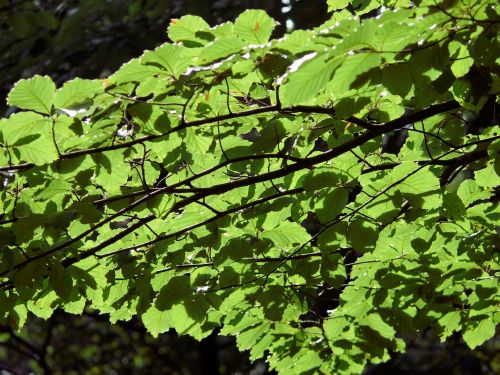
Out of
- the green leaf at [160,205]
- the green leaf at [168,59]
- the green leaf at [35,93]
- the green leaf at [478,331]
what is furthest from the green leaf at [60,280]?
the green leaf at [478,331]

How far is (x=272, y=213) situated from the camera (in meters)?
2.25

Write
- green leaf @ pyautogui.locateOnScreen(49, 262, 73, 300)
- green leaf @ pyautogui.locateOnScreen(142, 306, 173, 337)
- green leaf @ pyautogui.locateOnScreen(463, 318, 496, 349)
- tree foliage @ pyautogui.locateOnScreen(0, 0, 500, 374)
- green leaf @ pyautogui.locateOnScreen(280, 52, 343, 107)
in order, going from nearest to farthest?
green leaf @ pyautogui.locateOnScreen(280, 52, 343, 107) < tree foliage @ pyautogui.locateOnScreen(0, 0, 500, 374) < green leaf @ pyautogui.locateOnScreen(49, 262, 73, 300) < green leaf @ pyautogui.locateOnScreen(142, 306, 173, 337) < green leaf @ pyautogui.locateOnScreen(463, 318, 496, 349)

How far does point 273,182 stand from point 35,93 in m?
0.91

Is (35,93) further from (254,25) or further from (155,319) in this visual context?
(155,319)

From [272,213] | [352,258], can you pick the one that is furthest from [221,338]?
[272,213]

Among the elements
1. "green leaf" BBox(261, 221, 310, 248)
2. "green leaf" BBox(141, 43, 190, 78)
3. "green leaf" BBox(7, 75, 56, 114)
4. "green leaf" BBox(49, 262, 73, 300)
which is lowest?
"green leaf" BBox(261, 221, 310, 248)

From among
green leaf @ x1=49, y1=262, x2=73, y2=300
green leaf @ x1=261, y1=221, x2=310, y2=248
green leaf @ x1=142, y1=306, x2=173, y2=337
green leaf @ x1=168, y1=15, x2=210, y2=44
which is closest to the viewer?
green leaf @ x1=168, y1=15, x2=210, y2=44

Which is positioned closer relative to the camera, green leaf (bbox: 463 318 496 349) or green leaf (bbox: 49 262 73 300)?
green leaf (bbox: 49 262 73 300)

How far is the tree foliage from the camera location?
1.53 meters

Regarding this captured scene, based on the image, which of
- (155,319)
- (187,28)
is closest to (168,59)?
(187,28)

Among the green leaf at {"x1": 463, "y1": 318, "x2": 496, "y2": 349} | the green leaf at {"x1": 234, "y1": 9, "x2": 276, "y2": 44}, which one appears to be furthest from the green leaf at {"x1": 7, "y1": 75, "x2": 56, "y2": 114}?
the green leaf at {"x1": 463, "y1": 318, "x2": 496, "y2": 349}

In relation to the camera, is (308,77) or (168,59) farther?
(168,59)

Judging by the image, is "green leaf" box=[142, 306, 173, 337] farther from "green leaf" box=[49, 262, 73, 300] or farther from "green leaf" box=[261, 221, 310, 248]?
"green leaf" box=[261, 221, 310, 248]

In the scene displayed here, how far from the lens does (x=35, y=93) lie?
161cm
